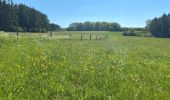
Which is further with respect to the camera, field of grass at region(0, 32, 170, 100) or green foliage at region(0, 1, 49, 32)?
green foliage at region(0, 1, 49, 32)

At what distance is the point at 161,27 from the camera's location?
166 metres

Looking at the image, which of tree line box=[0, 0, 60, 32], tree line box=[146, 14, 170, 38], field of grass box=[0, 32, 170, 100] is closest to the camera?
field of grass box=[0, 32, 170, 100]

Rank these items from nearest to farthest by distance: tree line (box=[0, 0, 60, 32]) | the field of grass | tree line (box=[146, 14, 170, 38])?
the field of grass → tree line (box=[0, 0, 60, 32]) → tree line (box=[146, 14, 170, 38])

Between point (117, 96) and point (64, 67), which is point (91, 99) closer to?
point (117, 96)

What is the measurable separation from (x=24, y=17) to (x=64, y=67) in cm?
13758

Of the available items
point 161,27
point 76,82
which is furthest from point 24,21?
point 76,82

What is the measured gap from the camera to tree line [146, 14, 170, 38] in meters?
163

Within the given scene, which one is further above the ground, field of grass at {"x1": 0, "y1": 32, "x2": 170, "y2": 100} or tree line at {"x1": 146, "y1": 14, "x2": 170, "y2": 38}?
field of grass at {"x1": 0, "y1": 32, "x2": 170, "y2": 100}

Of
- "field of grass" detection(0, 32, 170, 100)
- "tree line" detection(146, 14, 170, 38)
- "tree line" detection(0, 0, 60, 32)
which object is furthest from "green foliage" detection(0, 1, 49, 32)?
"field of grass" detection(0, 32, 170, 100)

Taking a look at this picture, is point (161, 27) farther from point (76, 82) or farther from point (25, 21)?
point (76, 82)

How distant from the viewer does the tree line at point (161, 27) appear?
536 ft

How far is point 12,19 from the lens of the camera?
127m

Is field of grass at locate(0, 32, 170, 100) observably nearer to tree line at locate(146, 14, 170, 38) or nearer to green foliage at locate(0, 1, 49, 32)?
green foliage at locate(0, 1, 49, 32)

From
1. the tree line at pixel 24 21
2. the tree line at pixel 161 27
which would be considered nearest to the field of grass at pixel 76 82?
the tree line at pixel 24 21
